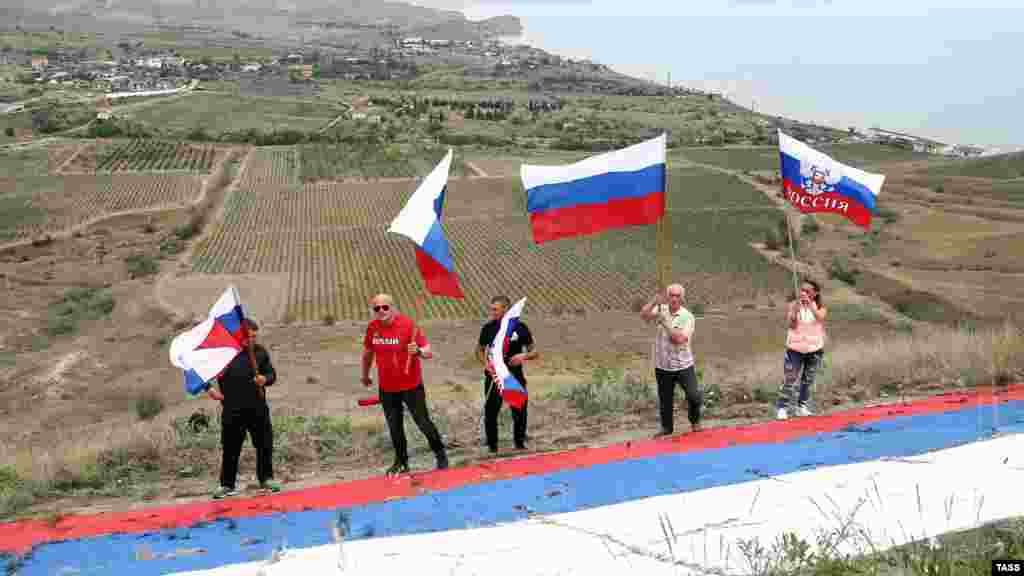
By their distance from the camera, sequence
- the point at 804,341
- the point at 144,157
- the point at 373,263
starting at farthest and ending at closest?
the point at 144,157 → the point at 373,263 → the point at 804,341

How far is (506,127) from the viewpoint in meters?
113

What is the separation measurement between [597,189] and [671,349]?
174 cm

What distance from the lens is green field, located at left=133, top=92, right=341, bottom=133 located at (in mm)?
104562

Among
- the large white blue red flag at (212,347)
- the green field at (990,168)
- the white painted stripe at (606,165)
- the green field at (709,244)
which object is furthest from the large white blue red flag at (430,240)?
the green field at (990,168)

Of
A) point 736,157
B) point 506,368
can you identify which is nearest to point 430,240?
point 506,368

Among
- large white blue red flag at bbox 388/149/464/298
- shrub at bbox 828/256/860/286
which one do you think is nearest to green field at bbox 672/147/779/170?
shrub at bbox 828/256/860/286

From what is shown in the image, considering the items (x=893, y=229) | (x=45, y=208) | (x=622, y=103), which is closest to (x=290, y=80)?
(x=622, y=103)

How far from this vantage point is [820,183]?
10883mm

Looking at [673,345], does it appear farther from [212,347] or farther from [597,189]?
[212,347]

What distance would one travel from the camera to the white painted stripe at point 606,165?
9.52m

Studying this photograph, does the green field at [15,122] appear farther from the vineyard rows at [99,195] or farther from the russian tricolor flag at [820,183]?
the russian tricolor flag at [820,183]

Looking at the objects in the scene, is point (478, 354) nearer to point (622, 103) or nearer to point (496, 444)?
point (496, 444)

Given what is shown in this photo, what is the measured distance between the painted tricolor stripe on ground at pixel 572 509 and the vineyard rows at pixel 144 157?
72017 mm

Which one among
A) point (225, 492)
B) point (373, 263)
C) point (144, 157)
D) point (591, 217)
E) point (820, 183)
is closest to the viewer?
point (225, 492)
